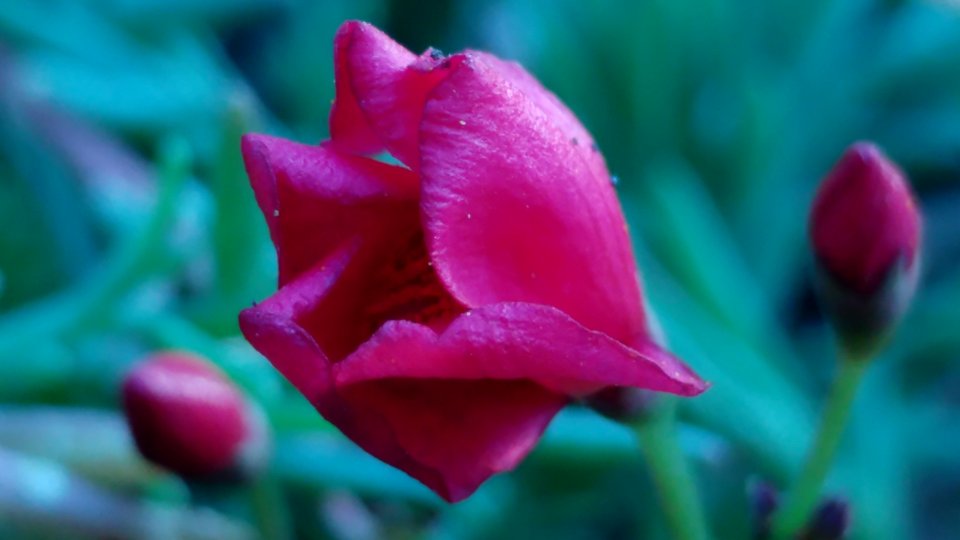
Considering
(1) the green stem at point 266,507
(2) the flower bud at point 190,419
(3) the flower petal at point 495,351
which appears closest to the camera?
(3) the flower petal at point 495,351

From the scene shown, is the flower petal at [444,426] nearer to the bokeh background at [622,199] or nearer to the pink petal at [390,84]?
the pink petal at [390,84]

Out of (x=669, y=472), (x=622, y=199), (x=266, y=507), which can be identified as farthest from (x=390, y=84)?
(x=622, y=199)

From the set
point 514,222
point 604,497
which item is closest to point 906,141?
Result: point 604,497

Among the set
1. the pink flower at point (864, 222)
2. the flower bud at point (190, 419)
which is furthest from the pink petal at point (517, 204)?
the flower bud at point (190, 419)

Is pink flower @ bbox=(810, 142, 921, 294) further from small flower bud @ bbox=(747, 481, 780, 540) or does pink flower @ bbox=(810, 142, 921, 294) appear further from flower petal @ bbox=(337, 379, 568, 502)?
flower petal @ bbox=(337, 379, 568, 502)

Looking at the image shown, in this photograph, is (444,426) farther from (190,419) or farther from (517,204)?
(190,419)

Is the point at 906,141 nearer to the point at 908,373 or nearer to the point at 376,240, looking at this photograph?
the point at 908,373
